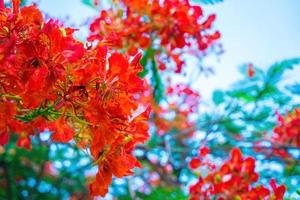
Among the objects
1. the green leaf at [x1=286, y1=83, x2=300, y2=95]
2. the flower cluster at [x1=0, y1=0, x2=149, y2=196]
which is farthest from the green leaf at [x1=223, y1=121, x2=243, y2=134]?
the flower cluster at [x1=0, y1=0, x2=149, y2=196]

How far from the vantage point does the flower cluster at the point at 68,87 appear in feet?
3.93

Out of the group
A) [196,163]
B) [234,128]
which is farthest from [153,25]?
[234,128]

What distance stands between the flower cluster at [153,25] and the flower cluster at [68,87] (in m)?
1.42

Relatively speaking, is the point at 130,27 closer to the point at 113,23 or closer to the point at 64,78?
the point at 113,23

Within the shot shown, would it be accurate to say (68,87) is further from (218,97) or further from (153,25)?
(218,97)

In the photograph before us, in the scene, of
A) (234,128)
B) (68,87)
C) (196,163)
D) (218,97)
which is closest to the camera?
(68,87)

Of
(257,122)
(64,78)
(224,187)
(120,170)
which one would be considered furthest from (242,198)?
(257,122)

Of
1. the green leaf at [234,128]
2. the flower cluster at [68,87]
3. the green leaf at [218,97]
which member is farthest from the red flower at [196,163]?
the green leaf at [218,97]

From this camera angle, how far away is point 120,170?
1393 mm

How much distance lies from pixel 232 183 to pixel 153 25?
3.94ft

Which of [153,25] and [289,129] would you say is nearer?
[153,25]

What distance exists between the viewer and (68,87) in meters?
1.24

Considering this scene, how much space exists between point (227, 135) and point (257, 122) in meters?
0.54

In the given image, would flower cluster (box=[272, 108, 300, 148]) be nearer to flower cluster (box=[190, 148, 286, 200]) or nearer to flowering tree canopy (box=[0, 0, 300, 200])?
flowering tree canopy (box=[0, 0, 300, 200])
